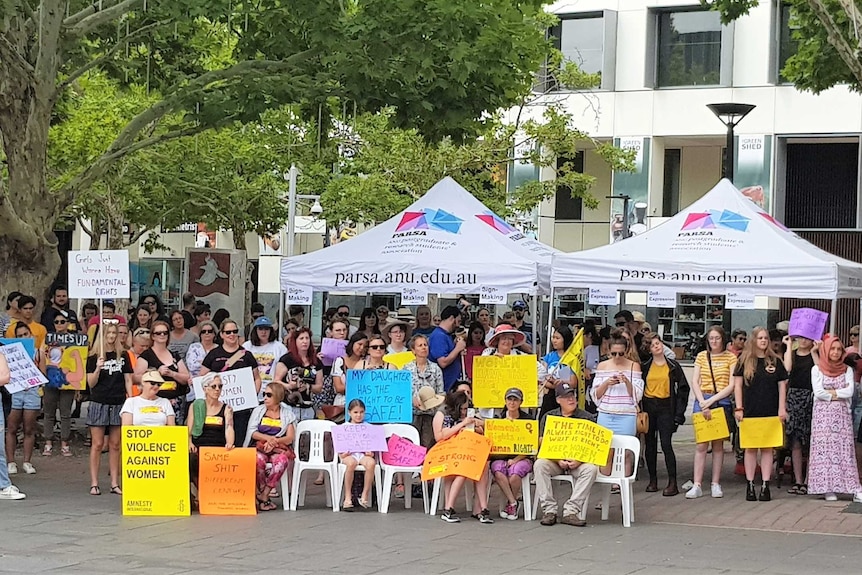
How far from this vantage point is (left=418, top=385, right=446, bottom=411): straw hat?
1313cm

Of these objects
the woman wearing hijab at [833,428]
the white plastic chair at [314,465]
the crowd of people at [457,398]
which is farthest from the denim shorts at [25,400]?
the woman wearing hijab at [833,428]

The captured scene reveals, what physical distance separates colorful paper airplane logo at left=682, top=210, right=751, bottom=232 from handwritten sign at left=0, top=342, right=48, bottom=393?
279 inches

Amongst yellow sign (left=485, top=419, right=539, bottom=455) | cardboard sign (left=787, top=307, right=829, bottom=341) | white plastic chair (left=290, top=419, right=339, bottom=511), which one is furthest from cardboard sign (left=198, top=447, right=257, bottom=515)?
cardboard sign (left=787, top=307, right=829, bottom=341)

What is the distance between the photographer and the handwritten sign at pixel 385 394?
1280cm

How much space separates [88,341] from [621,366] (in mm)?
6361

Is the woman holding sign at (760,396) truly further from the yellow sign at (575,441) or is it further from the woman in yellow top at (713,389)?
the yellow sign at (575,441)

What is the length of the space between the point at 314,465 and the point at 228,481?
2.65 feet

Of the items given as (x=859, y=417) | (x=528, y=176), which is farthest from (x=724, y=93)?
(x=859, y=417)

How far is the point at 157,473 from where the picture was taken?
12.1 meters

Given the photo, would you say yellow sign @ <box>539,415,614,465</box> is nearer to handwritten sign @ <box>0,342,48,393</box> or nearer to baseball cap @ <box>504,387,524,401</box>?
baseball cap @ <box>504,387,524,401</box>

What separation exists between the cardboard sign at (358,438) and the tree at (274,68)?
4.48 metres

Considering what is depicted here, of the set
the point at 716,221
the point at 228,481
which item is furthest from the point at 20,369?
the point at 716,221

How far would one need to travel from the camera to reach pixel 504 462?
12297 millimetres

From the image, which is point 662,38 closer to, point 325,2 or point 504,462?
point 325,2
